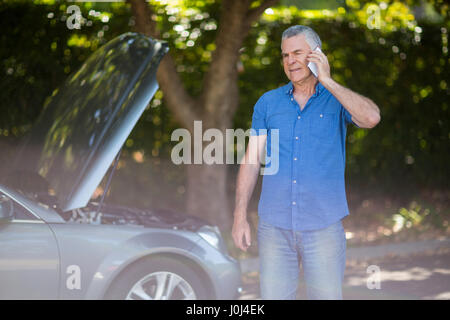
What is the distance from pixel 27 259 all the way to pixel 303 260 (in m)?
1.72

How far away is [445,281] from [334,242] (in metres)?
3.83

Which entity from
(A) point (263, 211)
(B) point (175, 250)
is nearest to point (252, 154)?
(A) point (263, 211)

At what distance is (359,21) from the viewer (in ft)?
30.6

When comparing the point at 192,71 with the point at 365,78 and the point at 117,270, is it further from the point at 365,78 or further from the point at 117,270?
the point at 117,270

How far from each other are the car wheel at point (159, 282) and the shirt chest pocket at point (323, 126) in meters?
1.54

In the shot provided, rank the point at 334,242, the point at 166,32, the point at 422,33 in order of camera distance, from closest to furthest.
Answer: the point at 334,242 < the point at 166,32 < the point at 422,33

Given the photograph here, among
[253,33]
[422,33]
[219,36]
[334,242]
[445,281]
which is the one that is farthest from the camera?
[422,33]

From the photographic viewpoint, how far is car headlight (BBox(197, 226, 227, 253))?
4.20 metres

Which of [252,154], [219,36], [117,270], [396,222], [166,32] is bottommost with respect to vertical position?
[117,270]

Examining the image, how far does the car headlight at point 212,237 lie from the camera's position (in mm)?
4203

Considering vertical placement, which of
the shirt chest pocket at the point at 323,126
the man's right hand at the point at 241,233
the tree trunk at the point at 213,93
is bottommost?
the man's right hand at the point at 241,233

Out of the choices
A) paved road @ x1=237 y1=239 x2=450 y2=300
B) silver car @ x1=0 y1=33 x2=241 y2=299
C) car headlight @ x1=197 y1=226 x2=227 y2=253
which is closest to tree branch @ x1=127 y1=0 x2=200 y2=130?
paved road @ x1=237 y1=239 x2=450 y2=300

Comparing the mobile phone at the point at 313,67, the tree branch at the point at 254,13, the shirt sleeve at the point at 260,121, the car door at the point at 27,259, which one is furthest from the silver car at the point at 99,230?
the tree branch at the point at 254,13

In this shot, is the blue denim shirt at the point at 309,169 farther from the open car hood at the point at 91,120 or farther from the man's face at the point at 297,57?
the open car hood at the point at 91,120
